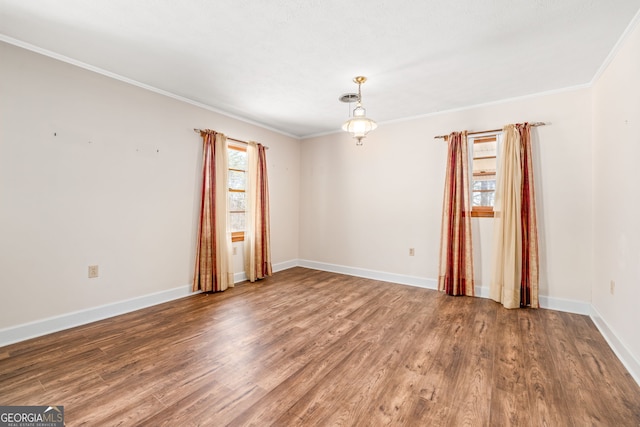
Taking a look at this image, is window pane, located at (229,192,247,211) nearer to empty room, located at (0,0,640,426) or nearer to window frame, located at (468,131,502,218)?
empty room, located at (0,0,640,426)

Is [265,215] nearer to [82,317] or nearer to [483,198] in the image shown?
[82,317]

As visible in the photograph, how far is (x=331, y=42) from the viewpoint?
7.93 feet

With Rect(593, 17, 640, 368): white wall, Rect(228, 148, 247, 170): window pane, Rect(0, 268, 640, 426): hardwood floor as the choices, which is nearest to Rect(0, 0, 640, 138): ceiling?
Rect(593, 17, 640, 368): white wall

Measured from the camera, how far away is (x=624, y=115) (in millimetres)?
2365

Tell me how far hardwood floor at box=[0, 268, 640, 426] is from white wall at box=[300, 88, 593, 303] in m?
0.85

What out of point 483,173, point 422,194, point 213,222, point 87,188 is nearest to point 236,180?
point 213,222

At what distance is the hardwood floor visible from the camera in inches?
65.4

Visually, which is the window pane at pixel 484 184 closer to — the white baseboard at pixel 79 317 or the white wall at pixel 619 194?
the white wall at pixel 619 194

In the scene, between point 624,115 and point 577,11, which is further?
point 624,115

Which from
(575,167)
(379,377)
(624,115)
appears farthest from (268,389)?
(575,167)

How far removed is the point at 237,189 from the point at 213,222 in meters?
0.80

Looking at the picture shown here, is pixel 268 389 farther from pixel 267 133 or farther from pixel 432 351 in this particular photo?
pixel 267 133

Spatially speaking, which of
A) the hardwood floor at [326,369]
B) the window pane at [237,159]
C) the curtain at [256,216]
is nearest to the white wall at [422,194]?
the hardwood floor at [326,369]

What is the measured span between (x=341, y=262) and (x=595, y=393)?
3682mm
